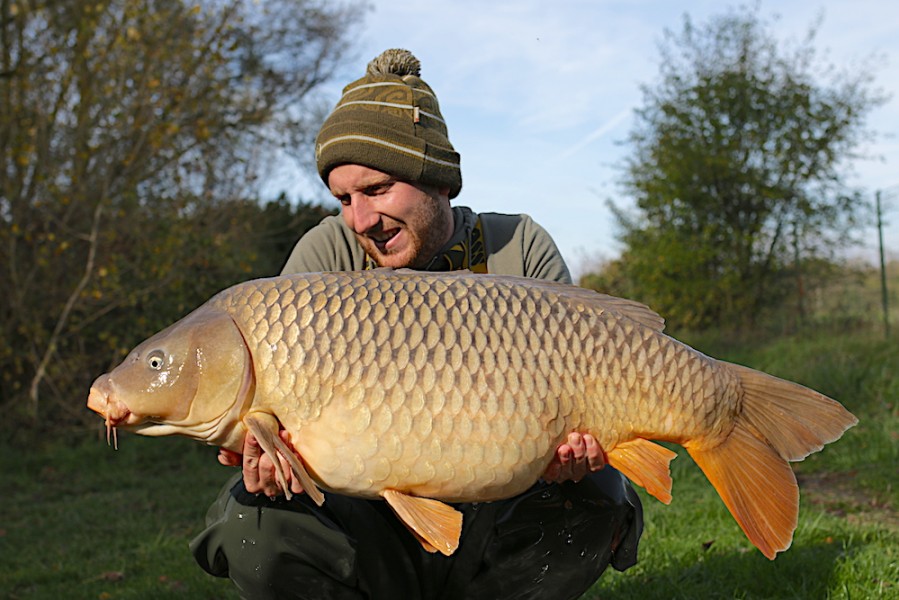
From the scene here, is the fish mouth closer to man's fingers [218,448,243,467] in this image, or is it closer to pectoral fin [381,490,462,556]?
man's fingers [218,448,243,467]

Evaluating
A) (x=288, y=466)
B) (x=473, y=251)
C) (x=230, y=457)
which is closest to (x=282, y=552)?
(x=230, y=457)

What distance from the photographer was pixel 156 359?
1.50 meters

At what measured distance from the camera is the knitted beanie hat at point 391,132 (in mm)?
1968

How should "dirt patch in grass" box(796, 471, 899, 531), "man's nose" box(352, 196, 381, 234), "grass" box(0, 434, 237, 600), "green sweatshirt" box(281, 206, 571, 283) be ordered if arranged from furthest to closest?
"dirt patch in grass" box(796, 471, 899, 531)
"grass" box(0, 434, 237, 600)
"green sweatshirt" box(281, 206, 571, 283)
"man's nose" box(352, 196, 381, 234)

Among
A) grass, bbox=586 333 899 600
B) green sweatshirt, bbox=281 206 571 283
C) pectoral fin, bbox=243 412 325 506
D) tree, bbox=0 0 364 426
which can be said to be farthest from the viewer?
tree, bbox=0 0 364 426

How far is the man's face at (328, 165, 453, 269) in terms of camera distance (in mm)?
1975

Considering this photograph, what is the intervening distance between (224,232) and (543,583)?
5480 millimetres

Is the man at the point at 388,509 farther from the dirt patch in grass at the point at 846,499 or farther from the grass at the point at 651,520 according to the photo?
the dirt patch in grass at the point at 846,499

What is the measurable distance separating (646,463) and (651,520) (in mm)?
1510

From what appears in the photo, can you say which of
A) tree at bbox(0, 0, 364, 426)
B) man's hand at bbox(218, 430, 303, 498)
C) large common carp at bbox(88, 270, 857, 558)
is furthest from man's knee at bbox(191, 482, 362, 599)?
tree at bbox(0, 0, 364, 426)

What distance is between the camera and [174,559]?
3037mm

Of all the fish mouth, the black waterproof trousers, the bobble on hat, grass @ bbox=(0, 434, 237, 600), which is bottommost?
grass @ bbox=(0, 434, 237, 600)

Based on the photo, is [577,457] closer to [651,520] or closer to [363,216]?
[363,216]

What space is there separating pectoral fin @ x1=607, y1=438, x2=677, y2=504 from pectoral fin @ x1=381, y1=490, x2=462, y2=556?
306mm
